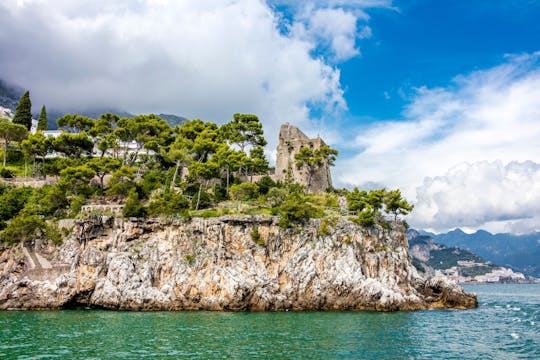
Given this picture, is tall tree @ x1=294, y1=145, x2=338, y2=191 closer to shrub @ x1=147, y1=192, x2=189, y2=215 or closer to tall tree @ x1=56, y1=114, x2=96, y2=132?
shrub @ x1=147, y1=192, x2=189, y2=215

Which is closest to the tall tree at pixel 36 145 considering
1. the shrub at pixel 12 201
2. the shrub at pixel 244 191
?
the shrub at pixel 12 201

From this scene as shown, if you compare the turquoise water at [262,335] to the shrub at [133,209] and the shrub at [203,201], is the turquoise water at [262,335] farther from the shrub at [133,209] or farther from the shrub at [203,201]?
the shrub at [203,201]

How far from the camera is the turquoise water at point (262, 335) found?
74.5 feet

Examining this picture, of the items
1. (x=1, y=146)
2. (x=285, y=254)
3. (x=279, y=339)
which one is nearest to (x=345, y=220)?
(x=285, y=254)

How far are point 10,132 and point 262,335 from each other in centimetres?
5540

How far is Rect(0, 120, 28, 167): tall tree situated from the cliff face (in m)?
27.5

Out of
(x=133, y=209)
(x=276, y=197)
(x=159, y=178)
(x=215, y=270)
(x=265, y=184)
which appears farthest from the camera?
(x=265, y=184)

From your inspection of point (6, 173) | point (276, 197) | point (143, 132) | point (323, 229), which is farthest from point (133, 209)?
point (6, 173)

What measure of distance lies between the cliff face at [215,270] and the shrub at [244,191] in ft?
26.1

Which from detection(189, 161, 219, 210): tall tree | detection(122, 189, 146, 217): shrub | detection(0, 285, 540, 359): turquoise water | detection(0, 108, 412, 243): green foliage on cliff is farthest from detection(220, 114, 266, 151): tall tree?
detection(0, 285, 540, 359): turquoise water

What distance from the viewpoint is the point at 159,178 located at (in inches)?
2216

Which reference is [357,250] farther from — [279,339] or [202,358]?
[202,358]

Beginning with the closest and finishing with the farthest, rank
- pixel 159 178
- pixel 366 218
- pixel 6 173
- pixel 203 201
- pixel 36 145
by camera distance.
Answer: pixel 366 218 → pixel 203 201 → pixel 159 178 → pixel 6 173 → pixel 36 145

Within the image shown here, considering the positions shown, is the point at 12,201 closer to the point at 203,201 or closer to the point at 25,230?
the point at 25,230
